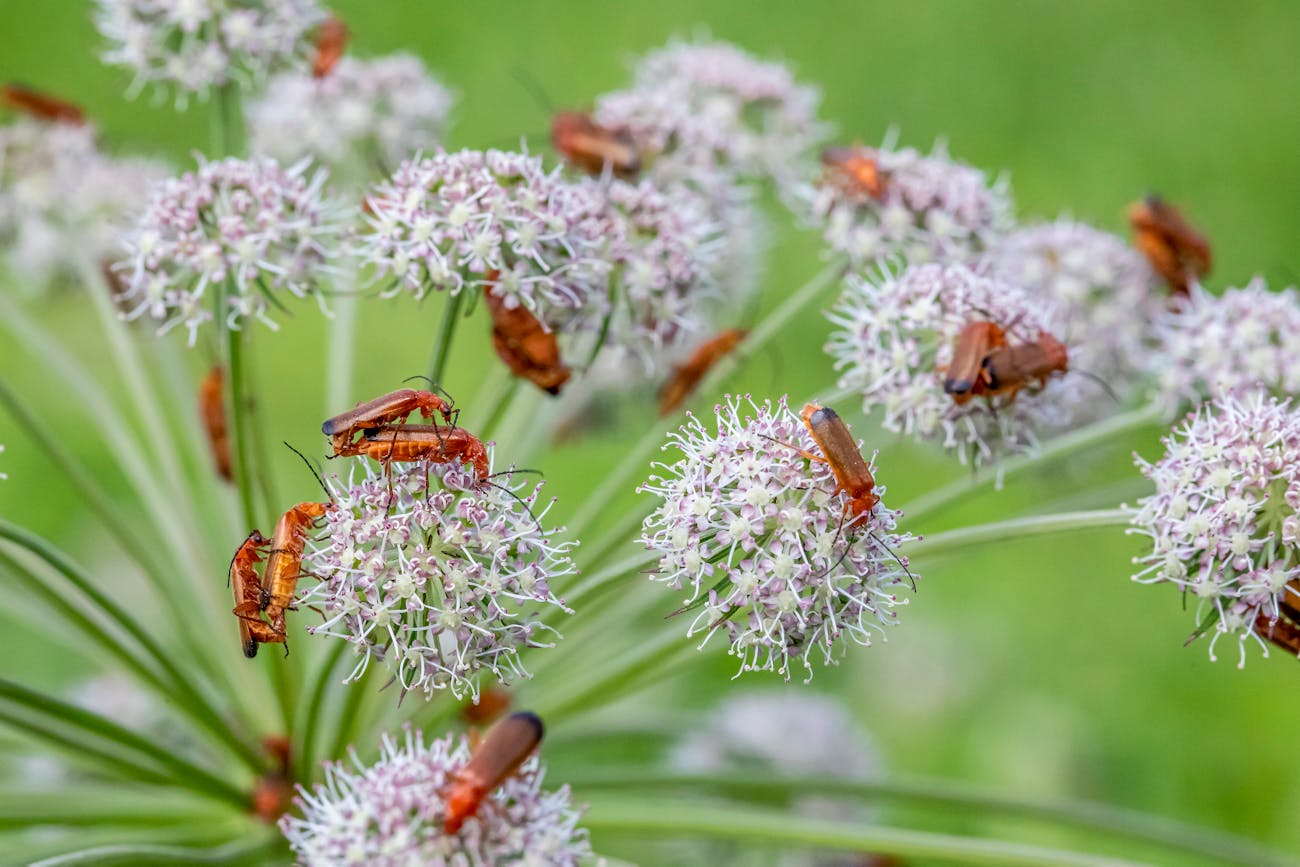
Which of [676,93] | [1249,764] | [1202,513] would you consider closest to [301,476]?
[676,93]

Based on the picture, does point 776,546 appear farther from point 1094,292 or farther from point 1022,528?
point 1094,292

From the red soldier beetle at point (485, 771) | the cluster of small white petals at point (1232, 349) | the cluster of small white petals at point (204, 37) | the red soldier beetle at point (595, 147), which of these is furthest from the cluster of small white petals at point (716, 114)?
the red soldier beetle at point (485, 771)

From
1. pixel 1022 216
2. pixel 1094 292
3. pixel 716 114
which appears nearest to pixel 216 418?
pixel 716 114

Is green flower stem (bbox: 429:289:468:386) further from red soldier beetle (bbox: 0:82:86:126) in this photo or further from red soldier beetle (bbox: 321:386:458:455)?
red soldier beetle (bbox: 0:82:86:126)

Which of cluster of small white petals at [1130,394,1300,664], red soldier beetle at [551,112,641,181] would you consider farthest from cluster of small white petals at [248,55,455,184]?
cluster of small white petals at [1130,394,1300,664]

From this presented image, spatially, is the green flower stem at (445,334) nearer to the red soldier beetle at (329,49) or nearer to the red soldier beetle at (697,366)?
the red soldier beetle at (697,366)

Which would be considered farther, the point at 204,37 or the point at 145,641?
the point at 204,37
